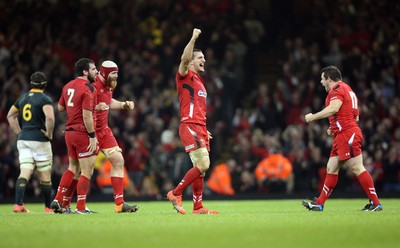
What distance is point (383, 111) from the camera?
24516 millimetres

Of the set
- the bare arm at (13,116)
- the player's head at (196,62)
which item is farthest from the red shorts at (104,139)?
the bare arm at (13,116)

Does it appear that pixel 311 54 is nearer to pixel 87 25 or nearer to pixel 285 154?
pixel 285 154

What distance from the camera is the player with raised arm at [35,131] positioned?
48.1 ft

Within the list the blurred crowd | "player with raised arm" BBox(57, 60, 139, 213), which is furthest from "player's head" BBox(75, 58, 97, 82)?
the blurred crowd

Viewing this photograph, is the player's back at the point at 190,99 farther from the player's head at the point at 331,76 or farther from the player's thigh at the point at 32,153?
the player's thigh at the point at 32,153

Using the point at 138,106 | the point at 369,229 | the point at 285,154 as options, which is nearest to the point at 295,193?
the point at 285,154

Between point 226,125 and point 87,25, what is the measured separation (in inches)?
241

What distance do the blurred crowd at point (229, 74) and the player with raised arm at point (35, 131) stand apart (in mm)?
7871

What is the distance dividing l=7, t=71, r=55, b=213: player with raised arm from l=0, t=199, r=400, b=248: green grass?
8.39 feet

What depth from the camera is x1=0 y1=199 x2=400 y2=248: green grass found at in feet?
28.0

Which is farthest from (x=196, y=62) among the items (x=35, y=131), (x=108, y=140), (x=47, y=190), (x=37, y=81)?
(x=47, y=190)

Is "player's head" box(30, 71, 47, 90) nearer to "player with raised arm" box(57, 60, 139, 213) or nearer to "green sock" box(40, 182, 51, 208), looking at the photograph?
"player with raised arm" box(57, 60, 139, 213)

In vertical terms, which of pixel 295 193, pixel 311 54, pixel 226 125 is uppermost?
pixel 311 54

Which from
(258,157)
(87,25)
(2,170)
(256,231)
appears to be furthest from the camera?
(87,25)
